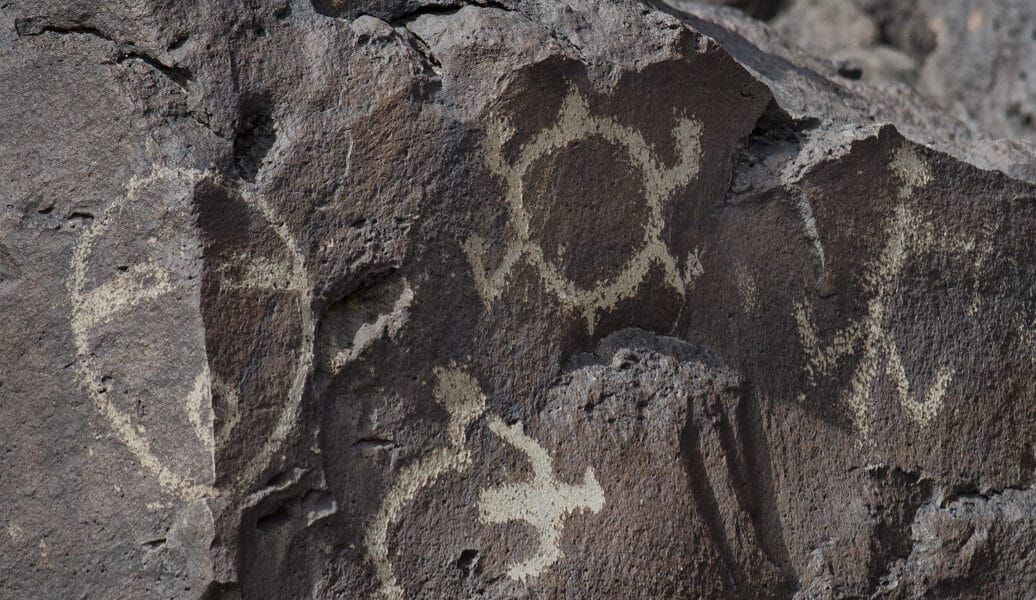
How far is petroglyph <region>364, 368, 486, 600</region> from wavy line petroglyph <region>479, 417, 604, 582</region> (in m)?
0.04

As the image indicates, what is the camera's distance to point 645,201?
1436 millimetres

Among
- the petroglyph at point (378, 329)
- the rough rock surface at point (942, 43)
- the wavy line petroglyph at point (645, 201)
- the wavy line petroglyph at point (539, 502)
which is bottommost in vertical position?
the wavy line petroglyph at point (539, 502)

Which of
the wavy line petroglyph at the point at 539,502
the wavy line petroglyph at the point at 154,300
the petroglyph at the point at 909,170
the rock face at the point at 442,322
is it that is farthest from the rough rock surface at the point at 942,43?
the wavy line petroglyph at the point at 154,300

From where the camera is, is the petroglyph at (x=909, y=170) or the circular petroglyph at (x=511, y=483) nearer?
the circular petroglyph at (x=511, y=483)

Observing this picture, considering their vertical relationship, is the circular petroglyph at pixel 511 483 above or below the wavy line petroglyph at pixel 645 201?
below

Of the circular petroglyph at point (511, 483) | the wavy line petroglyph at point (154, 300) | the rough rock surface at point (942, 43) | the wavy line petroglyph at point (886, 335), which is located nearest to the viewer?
the wavy line petroglyph at point (154, 300)

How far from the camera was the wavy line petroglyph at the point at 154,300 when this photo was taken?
120 cm

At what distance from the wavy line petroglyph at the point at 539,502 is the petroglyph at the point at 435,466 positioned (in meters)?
0.04

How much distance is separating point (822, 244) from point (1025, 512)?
477mm

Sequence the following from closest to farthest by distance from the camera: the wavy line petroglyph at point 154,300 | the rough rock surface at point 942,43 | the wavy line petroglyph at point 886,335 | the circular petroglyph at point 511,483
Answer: the wavy line petroglyph at point 154,300
the circular petroglyph at point 511,483
the wavy line petroglyph at point 886,335
the rough rock surface at point 942,43

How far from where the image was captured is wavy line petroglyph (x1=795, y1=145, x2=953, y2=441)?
1.53 meters

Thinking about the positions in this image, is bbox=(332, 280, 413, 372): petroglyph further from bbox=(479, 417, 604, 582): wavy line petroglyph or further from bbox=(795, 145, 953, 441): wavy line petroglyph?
bbox=(795, 145, 953, 441): wavy line petroglyph

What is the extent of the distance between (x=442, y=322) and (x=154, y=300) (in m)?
0.31

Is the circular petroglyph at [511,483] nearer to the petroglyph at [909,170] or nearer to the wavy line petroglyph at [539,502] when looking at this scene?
the wavy line petroglyph at [539,502]
